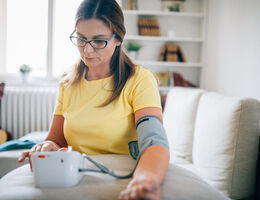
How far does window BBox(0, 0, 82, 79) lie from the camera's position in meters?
3.37

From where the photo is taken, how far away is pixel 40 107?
3086mm

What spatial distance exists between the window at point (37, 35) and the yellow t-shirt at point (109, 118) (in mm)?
2649

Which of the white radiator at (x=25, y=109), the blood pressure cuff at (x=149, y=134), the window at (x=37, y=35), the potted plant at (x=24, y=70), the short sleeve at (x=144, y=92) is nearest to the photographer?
the blood pressure cuff at (x=149, y=134)

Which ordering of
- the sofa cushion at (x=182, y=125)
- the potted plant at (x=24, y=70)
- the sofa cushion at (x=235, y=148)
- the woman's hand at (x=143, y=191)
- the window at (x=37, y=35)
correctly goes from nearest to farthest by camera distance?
the woman's hand at (x=143, y=191), the sofa cushion at (x=235, y=148), the sofa cushion at (x=182, y=125), the potted plant at (x=24, y=70), the window at (x=37, y=35)

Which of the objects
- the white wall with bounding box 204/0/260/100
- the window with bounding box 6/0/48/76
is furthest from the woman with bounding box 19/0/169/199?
the window with bounding box 6/0/48/76

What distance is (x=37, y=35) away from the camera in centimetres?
344

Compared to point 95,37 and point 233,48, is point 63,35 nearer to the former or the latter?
point 233,48

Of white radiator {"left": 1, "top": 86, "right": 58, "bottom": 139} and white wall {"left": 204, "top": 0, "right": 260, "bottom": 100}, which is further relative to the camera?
white radiator {"left": 1, "top": 86, "right": 58, "bottom": 139}

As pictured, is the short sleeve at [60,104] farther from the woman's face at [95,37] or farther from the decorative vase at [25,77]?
the decorative vase at [25,77]

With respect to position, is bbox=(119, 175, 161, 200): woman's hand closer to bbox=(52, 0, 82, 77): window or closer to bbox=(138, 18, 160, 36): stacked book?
bbox=(138, 18, 160, 36): stacked book

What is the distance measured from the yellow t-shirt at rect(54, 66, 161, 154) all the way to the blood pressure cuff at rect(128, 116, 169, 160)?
0.29ft

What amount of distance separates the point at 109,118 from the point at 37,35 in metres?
2.96

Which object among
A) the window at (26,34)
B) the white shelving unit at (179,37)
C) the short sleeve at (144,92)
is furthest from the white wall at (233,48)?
the window at (26,34)

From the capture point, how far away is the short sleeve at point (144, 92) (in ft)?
2.73
